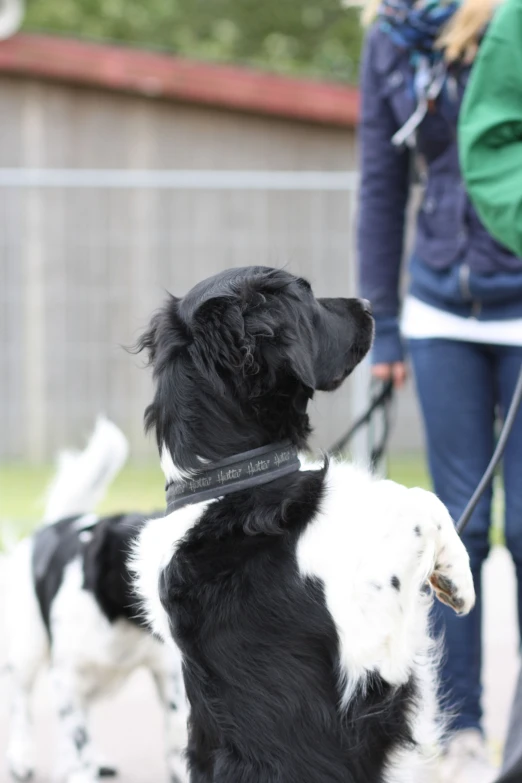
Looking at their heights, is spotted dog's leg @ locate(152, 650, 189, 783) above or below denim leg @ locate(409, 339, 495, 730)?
below

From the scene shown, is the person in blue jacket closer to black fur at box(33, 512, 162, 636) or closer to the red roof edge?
black fur at box(33, 512, 162, 636)

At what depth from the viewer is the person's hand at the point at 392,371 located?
11.3 feet

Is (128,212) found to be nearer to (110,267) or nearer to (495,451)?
(110,267)

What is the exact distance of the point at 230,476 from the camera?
2.33 meters

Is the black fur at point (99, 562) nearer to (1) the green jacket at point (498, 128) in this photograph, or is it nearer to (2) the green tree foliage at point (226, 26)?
(1) the green jacket at point (498, 128)

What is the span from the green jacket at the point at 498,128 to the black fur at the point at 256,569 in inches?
23.3

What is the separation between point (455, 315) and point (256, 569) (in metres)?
1.25

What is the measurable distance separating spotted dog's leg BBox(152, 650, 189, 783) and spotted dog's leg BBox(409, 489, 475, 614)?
Result: 1.33m

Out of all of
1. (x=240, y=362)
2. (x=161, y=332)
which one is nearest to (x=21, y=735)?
(x=161, y=332)

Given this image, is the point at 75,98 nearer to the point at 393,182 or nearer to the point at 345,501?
the point at 393,182

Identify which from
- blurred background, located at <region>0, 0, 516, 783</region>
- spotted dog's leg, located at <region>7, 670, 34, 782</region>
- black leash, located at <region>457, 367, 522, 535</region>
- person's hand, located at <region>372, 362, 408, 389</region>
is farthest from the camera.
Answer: blurred background, located at <region>0, 0, 516, 783</region>

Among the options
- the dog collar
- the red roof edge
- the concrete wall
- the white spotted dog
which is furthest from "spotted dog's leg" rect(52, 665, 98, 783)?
the red roof edge

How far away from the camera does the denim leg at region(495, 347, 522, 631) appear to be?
304 centimetres

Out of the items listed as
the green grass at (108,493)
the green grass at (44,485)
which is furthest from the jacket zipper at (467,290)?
the green grass at (108,493)
